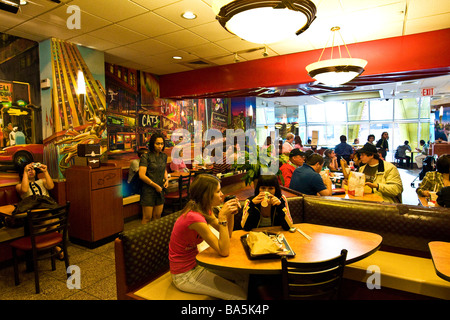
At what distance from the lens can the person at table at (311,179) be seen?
363cm

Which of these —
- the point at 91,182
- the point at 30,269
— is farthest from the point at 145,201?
the point at 30,269

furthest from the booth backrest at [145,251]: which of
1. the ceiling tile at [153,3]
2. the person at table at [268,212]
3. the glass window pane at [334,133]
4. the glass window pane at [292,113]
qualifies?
the glass window pane at [334,133]

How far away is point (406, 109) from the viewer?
1424cm

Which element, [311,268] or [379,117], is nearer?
[311,268]

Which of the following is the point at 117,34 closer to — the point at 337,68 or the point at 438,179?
the point at 337,68

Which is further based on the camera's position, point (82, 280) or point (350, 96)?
point (350, 96)

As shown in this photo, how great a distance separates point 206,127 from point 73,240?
543 cm

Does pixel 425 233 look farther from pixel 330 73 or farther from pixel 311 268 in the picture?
pixel 330 73

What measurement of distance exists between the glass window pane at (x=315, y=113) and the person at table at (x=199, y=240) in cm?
1561

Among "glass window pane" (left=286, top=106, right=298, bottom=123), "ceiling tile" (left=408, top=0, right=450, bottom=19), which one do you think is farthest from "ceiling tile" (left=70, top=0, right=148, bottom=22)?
"glass window pane" (left=286, top=106, right=298, bottom=123)

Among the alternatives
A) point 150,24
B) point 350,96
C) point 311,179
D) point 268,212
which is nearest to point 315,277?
point 268,212

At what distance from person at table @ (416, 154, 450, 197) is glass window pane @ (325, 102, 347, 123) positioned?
13.1 metres

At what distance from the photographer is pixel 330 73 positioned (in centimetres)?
398

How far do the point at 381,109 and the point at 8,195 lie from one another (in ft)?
53.2
